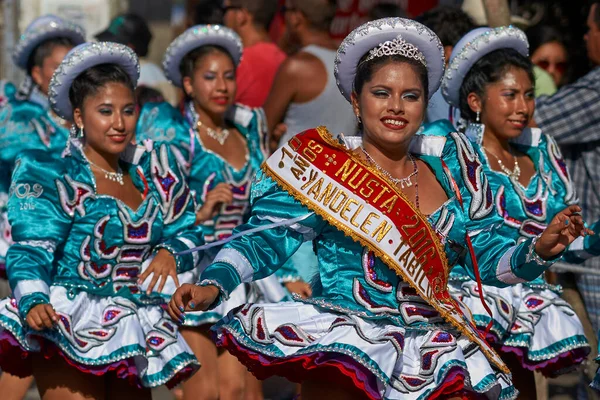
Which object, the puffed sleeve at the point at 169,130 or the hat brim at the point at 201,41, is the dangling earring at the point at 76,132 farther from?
the hat brim at the point at 201,41

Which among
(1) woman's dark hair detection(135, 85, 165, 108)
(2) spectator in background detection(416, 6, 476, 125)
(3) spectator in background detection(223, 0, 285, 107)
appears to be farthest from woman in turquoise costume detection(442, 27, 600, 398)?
(1) woman's dark hair detection(135, 85, 165, 108)

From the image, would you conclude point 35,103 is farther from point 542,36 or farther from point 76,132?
point 542,36

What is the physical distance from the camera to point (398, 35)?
508 centimetres

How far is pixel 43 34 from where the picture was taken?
8367 millimetres

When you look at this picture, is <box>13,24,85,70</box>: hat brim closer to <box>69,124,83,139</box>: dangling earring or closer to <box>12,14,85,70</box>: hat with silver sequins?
<box>12,14,85,70</box>: hat with silver sequins

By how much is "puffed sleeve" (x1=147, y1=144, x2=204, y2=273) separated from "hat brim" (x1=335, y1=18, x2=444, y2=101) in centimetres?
138

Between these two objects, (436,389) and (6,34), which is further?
(6,34)

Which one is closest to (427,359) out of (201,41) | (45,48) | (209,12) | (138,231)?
(138,231)

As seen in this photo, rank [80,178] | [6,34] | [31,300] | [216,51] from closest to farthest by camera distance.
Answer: [31,300] → [80,178] → [216,51] → [6,34]

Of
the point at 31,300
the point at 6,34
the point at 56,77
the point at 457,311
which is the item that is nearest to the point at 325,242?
the point at 457,311

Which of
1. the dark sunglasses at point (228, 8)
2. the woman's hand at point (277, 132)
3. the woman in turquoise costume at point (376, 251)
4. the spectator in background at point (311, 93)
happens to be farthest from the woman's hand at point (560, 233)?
the dark sunglasses at point (228, 8)

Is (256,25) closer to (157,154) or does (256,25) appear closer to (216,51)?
(216,51)

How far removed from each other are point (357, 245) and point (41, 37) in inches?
157

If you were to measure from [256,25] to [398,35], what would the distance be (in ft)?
13.6
